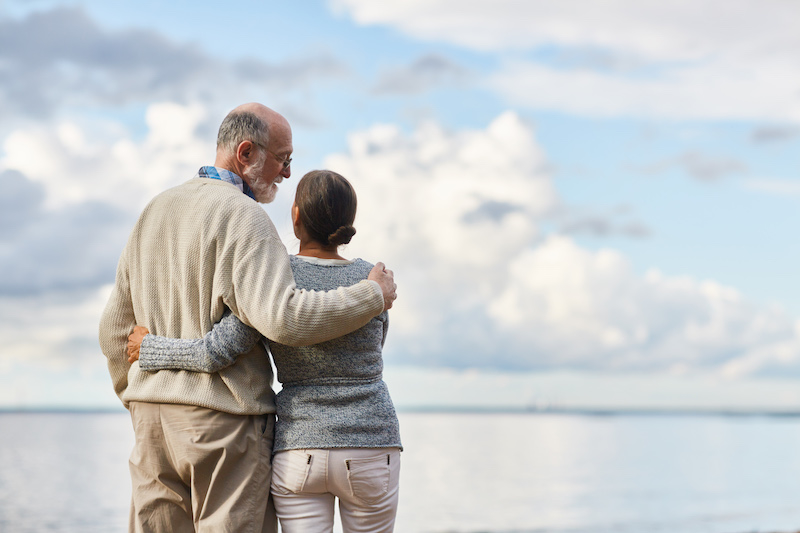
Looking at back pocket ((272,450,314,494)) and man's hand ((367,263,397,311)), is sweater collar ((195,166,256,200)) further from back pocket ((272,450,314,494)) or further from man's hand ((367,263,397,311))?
back pocket ((272,450,314,494))

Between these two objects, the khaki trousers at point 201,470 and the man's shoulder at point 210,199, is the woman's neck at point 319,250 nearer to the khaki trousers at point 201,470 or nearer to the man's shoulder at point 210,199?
the man's shoulder at point 210,199

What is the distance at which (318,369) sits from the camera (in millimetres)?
2309

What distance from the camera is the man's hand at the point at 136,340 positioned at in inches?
95.3

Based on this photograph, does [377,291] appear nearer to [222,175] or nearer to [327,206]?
[327,206]

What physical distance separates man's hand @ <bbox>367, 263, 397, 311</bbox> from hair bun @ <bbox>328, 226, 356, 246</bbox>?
0.11 metres

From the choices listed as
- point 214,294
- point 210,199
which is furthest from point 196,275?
point 210,199

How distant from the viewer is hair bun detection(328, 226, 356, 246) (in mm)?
2339

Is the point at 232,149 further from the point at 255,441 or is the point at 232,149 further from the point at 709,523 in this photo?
the point at 709,523

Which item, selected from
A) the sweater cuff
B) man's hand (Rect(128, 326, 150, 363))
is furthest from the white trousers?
man's hand (Rect(128, 326, 150, 363))

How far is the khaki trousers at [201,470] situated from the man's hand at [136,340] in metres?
0.14

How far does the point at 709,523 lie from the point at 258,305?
53.9 ft

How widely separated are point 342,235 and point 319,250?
3.5 inches

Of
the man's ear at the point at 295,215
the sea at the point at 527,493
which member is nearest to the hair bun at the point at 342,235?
the man's ear at the point at 295,215

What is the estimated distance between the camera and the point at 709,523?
53.8 ft
